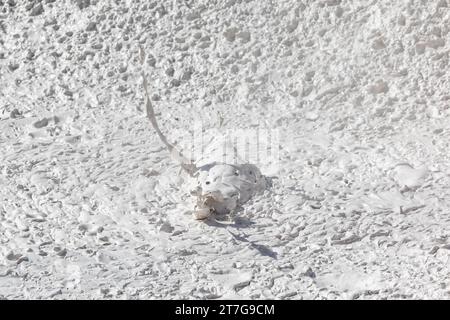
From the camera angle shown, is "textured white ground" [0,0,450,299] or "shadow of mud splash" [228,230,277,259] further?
"shadow of mud splash" [228,230,277,259]

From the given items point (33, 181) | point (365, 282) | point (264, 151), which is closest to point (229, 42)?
point (264, 151)

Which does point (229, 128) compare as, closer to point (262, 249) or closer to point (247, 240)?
point (247, 240)

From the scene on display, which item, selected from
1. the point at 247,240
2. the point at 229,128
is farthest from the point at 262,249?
the point at 229,128

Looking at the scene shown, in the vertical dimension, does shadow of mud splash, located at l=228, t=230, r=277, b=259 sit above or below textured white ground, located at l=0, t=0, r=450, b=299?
below

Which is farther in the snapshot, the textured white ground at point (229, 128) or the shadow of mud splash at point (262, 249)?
the shadow of mud splash at point (262, 249)

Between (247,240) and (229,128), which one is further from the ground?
(229,128)

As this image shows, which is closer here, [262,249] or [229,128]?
[262,249]

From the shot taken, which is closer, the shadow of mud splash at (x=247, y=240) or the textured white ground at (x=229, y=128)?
the textured white ground at (x=229, y=128)

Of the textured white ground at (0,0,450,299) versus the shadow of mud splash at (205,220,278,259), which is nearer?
the textured white ground at (0,0,450,299)

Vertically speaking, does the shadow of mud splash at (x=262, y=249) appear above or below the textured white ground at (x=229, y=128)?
below
